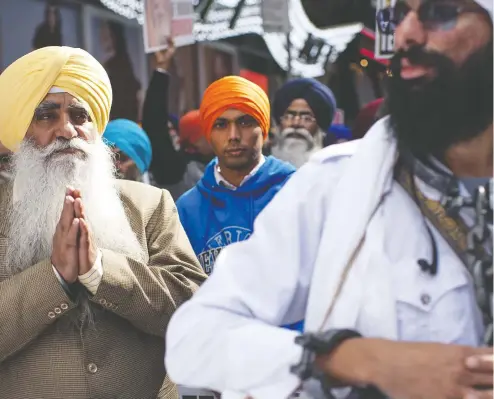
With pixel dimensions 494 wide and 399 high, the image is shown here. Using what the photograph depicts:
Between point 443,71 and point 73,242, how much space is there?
1533 mm

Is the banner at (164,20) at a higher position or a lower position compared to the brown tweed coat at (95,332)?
higher

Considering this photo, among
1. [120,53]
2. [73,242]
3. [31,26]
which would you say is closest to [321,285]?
[73,242]

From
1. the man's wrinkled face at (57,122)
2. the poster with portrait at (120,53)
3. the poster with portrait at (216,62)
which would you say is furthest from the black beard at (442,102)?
the poster with portrait at (216,62)

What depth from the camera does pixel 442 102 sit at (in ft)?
5.74

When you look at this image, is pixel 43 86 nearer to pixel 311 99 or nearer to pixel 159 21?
pixel 159 21

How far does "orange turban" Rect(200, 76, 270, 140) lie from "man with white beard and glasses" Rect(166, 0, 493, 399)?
10.4ft

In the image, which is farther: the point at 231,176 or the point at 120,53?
the point at 120,53

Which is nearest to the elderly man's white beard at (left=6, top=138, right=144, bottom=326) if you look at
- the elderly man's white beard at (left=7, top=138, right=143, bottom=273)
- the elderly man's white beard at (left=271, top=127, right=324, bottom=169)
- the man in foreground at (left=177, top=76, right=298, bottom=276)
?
the elderly man's white beard at (left=7, top=138, right=143, bottom=273)

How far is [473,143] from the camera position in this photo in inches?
69.7

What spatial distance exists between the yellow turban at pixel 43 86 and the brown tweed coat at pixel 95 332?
38 centimetres

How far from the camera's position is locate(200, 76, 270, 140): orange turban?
502cm

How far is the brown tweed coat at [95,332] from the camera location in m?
3.01

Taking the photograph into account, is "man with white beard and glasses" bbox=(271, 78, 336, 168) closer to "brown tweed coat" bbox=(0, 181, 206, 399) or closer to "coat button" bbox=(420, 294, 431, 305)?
"brown tweed coat" bbox=(0, 181, 206, 399)

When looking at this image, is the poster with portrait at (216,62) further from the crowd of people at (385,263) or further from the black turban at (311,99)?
the crowd of people at (385,263)
